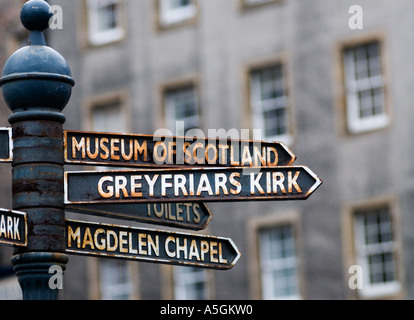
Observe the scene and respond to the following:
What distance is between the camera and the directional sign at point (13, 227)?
6.08 m

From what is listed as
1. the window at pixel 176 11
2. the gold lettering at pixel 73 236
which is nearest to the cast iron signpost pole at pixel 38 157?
the gold lettering at pixel 73 236

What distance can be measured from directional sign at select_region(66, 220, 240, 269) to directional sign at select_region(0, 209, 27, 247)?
1.05 ft

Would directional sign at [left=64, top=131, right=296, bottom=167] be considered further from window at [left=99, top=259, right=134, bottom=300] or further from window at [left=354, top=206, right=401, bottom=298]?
window at [left=99, top=259, right=134, bottom=300]

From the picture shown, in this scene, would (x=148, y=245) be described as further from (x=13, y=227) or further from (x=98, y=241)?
(x=13, y=227)

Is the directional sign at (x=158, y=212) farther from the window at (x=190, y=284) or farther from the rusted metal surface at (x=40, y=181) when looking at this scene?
the window at (x=190, y=284)

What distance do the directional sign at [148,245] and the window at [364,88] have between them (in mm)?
18047

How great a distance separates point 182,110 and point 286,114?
2711mm

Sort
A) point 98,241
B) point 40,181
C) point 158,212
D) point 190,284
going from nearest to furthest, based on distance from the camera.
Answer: point 40,181
point 98,241
point 158,212
point 190,284

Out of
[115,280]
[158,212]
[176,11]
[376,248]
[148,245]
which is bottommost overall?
[148,245]

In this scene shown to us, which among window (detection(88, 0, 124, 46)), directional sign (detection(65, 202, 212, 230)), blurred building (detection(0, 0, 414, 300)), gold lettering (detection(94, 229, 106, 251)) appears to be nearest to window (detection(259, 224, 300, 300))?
blurred building (detection(0, 0, 414, 300))

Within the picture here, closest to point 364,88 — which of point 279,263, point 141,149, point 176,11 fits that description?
point 279,263

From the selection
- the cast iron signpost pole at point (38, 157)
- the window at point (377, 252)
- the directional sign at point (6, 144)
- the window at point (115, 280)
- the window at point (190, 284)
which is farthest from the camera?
the window at point (115, 280)

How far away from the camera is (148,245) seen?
6.71m
